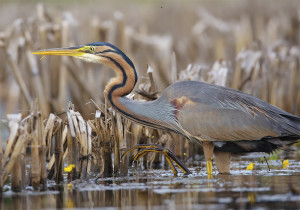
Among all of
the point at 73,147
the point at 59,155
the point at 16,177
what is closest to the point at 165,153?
the point at 73,147

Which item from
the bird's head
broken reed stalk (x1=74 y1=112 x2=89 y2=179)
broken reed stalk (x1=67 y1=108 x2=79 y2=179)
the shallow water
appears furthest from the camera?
the bird's head

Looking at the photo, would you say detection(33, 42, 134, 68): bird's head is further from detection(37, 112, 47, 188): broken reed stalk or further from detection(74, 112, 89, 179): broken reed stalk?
detection(37, 112, 47, 188): broken reed stalk

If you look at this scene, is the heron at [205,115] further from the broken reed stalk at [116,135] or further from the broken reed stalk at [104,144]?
the broken reed stalk at [104,144]

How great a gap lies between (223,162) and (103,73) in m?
5.47

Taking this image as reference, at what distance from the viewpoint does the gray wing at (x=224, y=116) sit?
7.11 metres

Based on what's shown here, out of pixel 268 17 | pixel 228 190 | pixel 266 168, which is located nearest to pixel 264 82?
pixel 266 168

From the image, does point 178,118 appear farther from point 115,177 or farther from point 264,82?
point 264,82

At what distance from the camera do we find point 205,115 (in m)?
7.17

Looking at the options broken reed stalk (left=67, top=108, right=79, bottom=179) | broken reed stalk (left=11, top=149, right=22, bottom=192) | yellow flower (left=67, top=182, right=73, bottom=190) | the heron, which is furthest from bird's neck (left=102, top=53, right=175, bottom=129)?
broken reed stalk (left=11, top=149, right=22, bottom=192)

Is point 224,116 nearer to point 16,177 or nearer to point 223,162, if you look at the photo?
point 223,162

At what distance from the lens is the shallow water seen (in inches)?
200

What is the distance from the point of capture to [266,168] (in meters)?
7.66

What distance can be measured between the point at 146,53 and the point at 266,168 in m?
7.33

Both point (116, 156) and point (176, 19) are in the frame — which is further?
point (176, 19)
